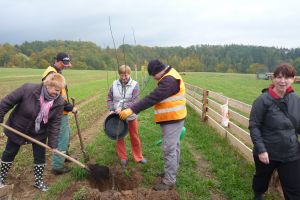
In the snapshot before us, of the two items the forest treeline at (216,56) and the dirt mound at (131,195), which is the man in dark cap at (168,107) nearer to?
the dirt mound at (131,195)

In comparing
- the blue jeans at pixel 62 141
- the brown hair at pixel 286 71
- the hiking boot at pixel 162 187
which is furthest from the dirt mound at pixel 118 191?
the brown hair at pixel 286 71

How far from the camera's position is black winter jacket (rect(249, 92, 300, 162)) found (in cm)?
373

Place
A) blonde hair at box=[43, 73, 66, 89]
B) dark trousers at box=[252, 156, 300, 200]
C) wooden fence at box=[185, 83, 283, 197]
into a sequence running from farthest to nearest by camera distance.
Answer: wooden fence at box=[185, 83, 283, 197]
blonde hair at box=[43, 73, 66, 89]
dark trousers at box=[252, 156, 300, 200]

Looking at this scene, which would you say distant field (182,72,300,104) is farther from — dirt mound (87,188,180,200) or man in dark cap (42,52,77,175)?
dirt mound (87,188,180,200)

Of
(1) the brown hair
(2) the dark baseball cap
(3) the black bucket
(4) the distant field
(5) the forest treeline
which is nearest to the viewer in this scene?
(1) the brown hair

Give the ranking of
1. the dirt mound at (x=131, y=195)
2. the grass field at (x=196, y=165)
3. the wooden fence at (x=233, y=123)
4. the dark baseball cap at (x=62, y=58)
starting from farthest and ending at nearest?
the wooden fence at (x=233, y=123)
the dark baseball cap at (x=62, y=58)
the grass field at (x=196, y=165)
the dirt mound at (x=131, y=195)

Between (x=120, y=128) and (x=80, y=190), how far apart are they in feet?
4.93

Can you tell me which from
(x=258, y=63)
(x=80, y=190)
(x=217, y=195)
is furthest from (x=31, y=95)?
(x=258, y=63)

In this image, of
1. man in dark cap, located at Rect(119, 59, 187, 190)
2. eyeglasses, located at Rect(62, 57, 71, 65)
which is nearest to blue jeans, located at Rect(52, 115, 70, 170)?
eyeglasses, located at Rect(62, 57, 71, 65)

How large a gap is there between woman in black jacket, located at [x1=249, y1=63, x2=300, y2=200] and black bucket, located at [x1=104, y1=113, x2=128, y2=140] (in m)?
2.38

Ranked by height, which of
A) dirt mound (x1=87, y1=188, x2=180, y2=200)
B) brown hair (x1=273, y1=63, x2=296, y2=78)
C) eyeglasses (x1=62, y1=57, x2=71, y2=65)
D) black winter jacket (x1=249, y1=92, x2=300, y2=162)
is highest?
eyeglasses (x1=62, y1=57, x2=71, y2=65)

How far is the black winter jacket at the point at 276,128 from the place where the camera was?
147 inches

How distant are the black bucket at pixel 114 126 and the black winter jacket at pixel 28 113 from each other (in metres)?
0.87

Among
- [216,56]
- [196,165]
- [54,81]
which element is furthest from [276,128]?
[216,56]
